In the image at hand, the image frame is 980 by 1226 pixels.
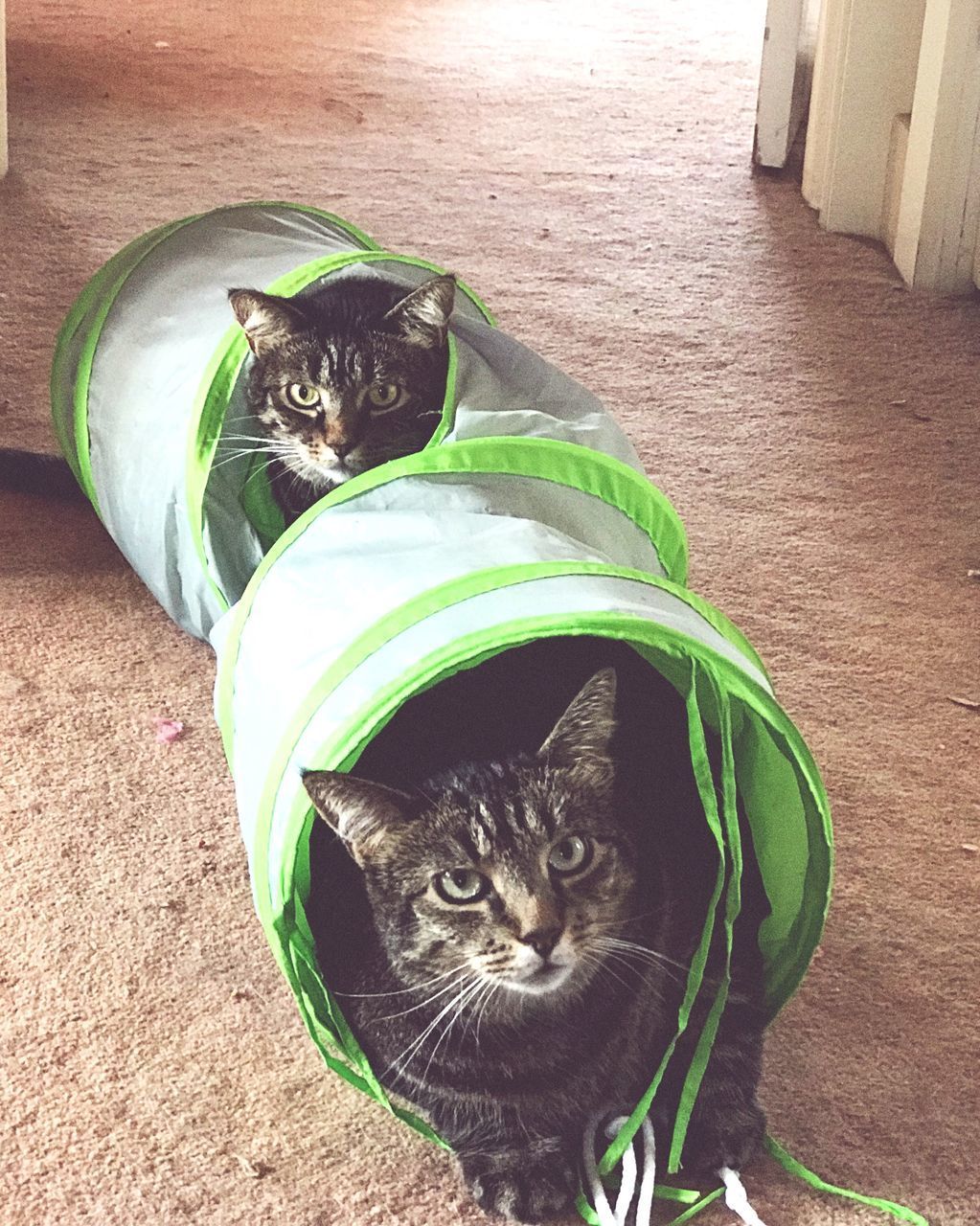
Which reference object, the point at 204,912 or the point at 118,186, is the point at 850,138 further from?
the point at 204,912

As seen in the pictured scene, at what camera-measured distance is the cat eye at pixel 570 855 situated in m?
1.12

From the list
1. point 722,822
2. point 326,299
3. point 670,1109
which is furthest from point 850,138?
point 670,1109

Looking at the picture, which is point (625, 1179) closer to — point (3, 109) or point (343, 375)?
point (343, 375)

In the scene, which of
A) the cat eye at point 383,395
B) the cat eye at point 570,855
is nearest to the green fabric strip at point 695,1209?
the cat eye at point 570,855

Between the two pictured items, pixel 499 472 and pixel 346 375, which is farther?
pixel 346 375

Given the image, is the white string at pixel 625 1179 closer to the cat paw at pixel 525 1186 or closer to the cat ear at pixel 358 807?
the cat paw at pixel 525 1186

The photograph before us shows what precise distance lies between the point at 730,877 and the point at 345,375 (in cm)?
71

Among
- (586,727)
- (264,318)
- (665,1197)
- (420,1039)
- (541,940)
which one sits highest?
(264,318)

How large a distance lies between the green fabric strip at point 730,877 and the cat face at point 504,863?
75 mm

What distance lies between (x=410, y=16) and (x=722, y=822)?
3020mm

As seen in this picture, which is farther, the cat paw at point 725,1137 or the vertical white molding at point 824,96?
the vertical white molding at point 824,96

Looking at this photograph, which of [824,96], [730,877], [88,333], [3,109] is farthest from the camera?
[3,109]

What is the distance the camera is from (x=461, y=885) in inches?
43.8

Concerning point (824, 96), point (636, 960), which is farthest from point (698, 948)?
point (824, 96)
